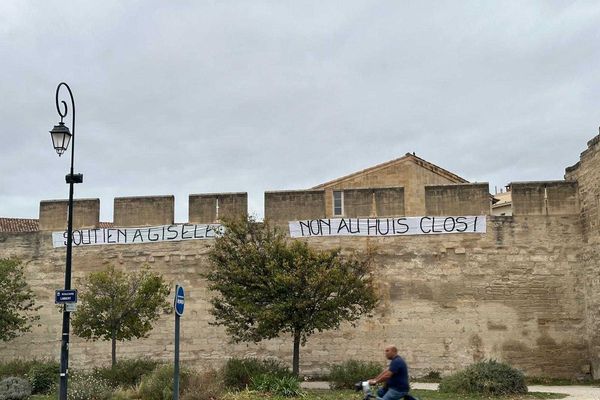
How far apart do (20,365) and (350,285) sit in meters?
9.17

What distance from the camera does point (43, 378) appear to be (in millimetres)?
15414

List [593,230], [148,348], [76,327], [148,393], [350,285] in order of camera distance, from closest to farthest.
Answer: [148,393] → [350,285] → [76,327] → [593,230] → [148,348]

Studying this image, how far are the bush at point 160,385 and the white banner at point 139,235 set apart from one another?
644 cm

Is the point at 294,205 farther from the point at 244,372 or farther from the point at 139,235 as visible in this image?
the point at 244,372

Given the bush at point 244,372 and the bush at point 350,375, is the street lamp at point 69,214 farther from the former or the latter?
the bush at point 350,375

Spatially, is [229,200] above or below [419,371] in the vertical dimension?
above

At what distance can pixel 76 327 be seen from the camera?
16.2 metres

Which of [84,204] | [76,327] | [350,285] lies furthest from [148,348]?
[350,285]

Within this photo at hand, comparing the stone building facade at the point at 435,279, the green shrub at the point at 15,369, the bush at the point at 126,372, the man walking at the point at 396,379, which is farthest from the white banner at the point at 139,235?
the man walking at the point at 396,379

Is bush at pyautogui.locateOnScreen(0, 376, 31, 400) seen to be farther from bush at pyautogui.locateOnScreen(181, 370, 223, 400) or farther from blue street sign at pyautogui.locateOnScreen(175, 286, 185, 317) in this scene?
blue street sign at pyautogui.locateOnScreen(175, 286, 185, 317)

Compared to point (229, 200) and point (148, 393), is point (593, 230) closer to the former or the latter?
point (229, 200)

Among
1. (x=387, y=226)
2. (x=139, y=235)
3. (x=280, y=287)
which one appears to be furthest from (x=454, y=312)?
(x=139, y=235)

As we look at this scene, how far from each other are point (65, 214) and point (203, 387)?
388 inches

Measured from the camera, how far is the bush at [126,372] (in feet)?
51.6
